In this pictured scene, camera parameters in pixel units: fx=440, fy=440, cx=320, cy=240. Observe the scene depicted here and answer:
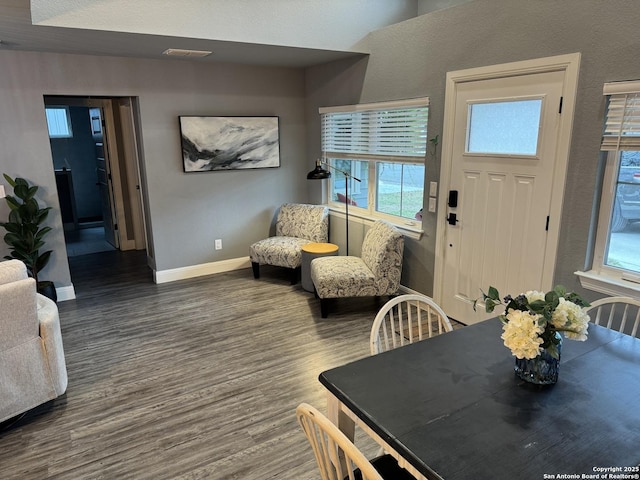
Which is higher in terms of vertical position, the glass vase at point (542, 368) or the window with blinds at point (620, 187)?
the window with blinds at point (620, 187)

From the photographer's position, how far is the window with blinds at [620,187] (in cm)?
253

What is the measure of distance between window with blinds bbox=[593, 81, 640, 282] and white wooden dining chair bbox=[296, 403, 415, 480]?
6.81 ft

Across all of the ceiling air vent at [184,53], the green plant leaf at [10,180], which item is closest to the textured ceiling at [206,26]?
the ceiling air vent at [184,53]

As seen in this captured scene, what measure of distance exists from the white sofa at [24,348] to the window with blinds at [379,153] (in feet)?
10.5

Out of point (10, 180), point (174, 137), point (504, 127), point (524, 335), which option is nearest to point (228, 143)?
point (174, 137)

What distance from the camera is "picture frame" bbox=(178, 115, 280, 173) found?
504 centimetres

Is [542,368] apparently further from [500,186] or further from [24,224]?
[24,224]

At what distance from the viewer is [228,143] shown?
5266mm

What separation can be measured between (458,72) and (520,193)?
113 centimetres

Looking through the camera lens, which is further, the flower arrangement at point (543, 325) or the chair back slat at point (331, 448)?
the flower arrangement at point (543, 325)

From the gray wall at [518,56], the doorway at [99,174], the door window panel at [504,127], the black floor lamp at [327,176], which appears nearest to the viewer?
the gray wall at [518,56]

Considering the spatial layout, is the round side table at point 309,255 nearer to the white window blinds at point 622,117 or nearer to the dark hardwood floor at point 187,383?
the dark hardwood floor at point 187,383

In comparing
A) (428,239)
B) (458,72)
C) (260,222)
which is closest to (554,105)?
(458,72)

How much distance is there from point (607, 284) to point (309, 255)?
2730 mm
